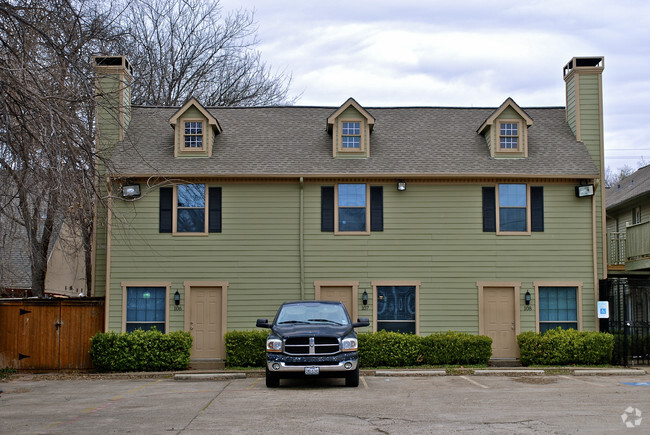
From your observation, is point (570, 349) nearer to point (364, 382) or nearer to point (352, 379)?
point (364, 382)

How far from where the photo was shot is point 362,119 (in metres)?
22.0

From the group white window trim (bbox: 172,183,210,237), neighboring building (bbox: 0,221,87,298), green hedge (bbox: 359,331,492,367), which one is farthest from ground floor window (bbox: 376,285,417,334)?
neighboring building (bbox: 0,221,87,298)

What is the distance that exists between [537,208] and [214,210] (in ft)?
30.1

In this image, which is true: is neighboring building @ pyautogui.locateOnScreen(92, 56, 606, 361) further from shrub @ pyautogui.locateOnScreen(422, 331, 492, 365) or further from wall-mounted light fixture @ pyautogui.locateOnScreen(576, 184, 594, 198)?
shrub @ pyautogui.locateOnScreen(422, 331, 492, 365)

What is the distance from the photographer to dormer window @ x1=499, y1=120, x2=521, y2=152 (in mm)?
22109

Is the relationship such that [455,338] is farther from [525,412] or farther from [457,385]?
[525,412]

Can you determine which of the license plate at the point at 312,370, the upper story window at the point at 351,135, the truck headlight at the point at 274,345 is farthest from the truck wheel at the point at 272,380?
the upper story window at the point at 351,135

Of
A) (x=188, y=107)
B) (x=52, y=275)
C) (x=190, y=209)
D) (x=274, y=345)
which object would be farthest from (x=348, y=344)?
(x=52, y=275)

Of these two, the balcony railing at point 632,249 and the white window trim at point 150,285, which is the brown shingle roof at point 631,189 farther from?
the white window trim at point 150,285

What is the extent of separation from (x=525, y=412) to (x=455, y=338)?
28.3 feet

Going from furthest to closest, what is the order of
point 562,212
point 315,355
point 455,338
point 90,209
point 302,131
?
point 302,131
point 562,212
point 455,338
point 315,355
point 90,209

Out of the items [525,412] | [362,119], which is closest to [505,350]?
[362,119]

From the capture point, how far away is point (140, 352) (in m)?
19.8

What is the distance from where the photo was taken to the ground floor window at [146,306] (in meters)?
21.0
